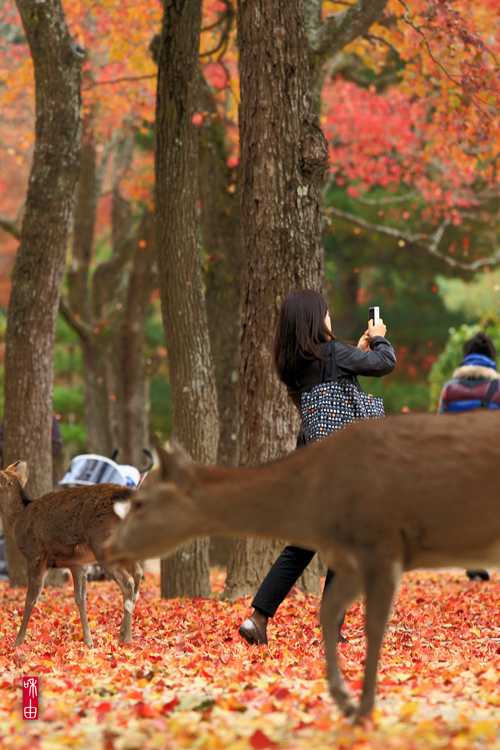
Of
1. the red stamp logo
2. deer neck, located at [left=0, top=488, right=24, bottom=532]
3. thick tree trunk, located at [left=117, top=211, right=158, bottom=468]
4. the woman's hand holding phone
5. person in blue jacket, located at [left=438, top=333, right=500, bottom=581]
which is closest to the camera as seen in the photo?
the red stamp logo

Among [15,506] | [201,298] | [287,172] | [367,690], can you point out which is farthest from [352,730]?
[201,298]

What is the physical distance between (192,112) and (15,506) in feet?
14.2

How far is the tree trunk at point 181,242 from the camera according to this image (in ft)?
27.5

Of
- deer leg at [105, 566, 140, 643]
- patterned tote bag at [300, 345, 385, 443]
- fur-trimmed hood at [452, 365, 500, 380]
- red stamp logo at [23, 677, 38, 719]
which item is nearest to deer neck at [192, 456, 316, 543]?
red stamp logo at [23, 677, 38, 719]

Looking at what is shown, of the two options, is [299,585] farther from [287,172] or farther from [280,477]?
[280,477]

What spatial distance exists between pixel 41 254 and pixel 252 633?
5.69 meters

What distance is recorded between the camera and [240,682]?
4.24 meters

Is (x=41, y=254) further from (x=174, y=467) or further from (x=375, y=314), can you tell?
(x=174, y=467)

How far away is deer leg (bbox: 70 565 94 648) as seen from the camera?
5.93 meters

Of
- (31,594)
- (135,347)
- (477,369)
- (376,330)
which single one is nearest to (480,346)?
(477,369)

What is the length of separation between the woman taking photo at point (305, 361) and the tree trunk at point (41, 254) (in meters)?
4.94

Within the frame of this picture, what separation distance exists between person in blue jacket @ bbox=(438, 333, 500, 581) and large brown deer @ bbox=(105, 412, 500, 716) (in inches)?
239

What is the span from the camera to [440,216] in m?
20.0

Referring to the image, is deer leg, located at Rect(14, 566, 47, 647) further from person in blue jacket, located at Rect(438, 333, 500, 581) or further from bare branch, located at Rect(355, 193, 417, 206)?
bare branch, located at Rect(355, 193, 417, 206)
